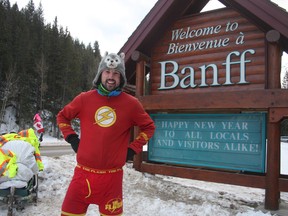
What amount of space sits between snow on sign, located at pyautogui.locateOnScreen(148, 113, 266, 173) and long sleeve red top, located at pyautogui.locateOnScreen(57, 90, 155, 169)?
323 centimetres

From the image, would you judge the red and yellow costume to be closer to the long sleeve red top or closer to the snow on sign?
the long sleeve red top

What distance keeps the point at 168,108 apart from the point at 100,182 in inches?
152

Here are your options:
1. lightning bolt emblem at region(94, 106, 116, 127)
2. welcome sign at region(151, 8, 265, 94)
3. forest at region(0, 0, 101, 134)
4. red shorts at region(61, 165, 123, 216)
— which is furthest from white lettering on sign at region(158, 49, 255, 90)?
forest at region(0, 0, 101, 134)

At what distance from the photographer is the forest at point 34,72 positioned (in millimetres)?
38344

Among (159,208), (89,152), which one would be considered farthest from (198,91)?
(89,152)

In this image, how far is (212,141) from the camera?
20.2 feet

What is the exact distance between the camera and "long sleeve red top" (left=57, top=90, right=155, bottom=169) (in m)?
2.94

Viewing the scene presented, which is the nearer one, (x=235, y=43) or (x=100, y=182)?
(x=100, y=182)

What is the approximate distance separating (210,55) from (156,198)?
11.1ft

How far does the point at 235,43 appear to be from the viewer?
610cm

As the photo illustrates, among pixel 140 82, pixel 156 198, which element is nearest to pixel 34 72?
pixel 140 82

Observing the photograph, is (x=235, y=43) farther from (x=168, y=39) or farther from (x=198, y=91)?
(x=168, y=39)

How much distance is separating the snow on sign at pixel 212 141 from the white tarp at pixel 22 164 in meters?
3.03

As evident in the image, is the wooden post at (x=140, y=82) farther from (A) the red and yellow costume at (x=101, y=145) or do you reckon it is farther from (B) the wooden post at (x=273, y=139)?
(A) the red and yellow costume at (x=101, y=145)
